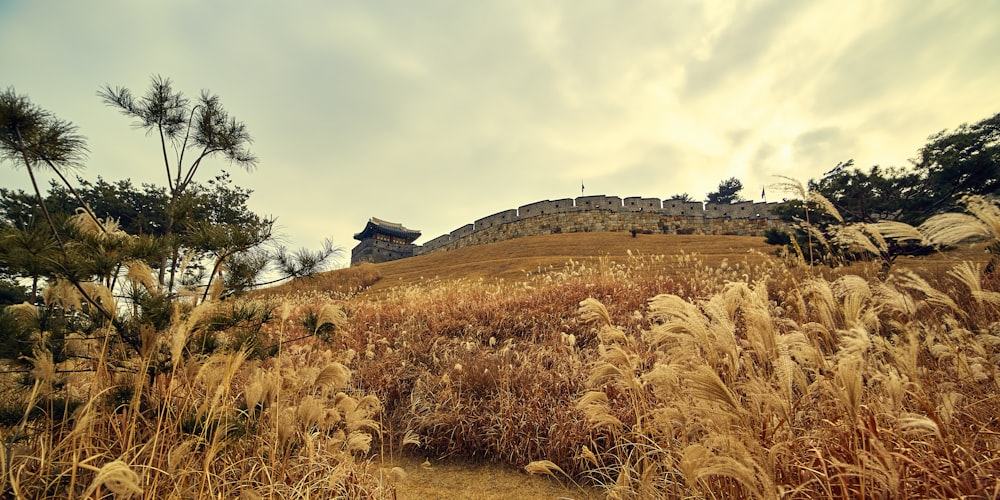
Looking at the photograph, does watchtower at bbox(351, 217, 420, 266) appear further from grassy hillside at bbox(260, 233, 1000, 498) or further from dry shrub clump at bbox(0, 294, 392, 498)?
dry shrub clump at bbox(0, 294, 392, 498)

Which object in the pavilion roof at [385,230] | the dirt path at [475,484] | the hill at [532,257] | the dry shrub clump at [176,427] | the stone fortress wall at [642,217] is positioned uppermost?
the pavilion roof at [385,230]

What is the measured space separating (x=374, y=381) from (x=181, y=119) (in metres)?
4.13

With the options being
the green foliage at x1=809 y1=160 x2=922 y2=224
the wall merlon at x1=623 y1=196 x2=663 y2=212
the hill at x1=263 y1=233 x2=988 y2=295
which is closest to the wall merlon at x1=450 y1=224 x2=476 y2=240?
the hill at x1=263 y1=233 x2=988 y2=295

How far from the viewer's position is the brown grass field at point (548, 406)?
1854mm

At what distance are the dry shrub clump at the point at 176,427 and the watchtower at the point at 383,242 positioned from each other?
153ft

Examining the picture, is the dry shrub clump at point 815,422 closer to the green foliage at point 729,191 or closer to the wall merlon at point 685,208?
the wall merlon at point 685,208

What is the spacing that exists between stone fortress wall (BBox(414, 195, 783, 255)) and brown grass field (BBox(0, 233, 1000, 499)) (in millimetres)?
30271

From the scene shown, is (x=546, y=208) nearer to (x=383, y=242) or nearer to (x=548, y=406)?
(x=383, y=242)

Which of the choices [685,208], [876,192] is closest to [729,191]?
[685,208]

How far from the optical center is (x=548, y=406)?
4.49 m

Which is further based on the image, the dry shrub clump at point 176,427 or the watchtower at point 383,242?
the watchtower at point 383,242

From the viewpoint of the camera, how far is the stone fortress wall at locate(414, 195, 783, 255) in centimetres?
3728

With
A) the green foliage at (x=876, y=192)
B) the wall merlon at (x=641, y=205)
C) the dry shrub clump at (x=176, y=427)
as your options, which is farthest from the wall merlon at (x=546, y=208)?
the dry shrub clump at (x=176, y=427)

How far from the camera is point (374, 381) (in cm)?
563
